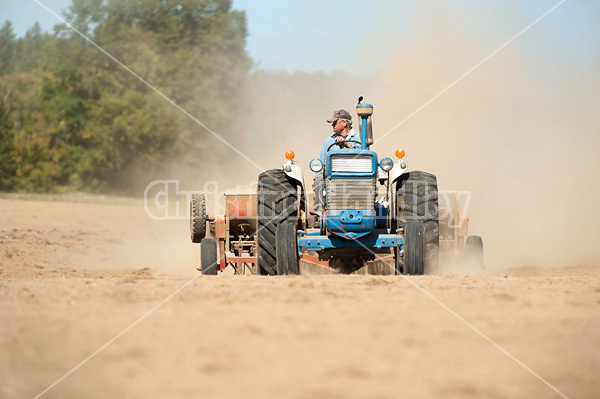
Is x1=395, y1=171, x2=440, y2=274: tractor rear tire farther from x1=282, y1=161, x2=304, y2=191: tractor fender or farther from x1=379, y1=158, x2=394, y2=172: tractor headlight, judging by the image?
x1=282, y1=161, x2=304, y2=191: tractor fender

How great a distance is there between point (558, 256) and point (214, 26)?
36965mm

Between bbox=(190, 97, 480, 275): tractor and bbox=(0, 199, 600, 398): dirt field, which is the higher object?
bbox=(190, 97, 480, 275): tractor

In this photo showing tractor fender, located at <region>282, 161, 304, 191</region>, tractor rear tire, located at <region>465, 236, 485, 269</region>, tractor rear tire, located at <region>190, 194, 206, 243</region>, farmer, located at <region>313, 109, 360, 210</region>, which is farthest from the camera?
tractor rear tire, located at <region>465, 236, 485, 269</region>

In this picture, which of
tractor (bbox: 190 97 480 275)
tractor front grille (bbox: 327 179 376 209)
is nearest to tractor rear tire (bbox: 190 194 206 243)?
tractor (bbox: 190 97 480 275)

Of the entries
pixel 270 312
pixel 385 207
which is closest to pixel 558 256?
pixel 385 207

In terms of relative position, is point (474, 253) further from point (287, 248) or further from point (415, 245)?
point (287, 248)

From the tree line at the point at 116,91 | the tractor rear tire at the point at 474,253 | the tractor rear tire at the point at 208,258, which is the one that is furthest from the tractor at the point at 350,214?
the tree line at the point at 116,91

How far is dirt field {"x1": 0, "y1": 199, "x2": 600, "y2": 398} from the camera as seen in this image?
5.41 metres

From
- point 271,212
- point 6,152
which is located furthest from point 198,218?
point 6,152

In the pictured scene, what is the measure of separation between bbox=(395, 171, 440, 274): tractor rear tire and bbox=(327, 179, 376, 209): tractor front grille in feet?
2.12

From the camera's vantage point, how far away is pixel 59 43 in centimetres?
4994

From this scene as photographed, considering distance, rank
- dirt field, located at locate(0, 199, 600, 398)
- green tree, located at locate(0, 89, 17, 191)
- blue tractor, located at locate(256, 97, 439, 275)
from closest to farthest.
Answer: dirt field, located at locate(0, 199, 600, 398) → blue tractor, located at locate(256, 97, 439, 275) → green tree, located at locate(0, 89, 17, 191)

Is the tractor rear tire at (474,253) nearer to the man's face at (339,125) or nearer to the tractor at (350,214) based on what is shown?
the tractor at (350,214)

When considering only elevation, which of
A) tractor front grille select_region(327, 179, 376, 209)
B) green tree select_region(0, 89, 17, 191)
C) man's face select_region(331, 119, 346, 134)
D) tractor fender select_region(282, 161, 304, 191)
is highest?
green tree select_region(0, 89, 17, 191)
